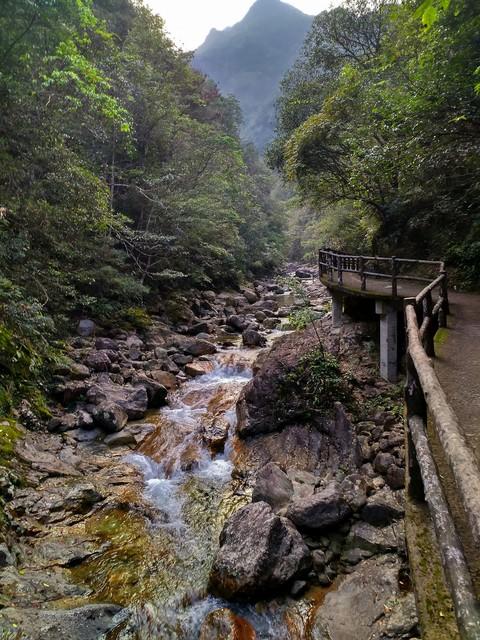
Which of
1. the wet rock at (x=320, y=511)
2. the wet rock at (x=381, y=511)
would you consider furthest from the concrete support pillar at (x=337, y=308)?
the wet rock at (x=320, y=511)

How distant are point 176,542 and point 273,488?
1.65 m

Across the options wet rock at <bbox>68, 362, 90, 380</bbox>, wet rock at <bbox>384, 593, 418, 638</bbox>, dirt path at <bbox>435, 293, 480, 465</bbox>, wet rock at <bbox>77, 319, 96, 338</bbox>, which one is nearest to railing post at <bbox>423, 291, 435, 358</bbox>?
dirt path at <bbox>435, 293, 480, 465</bbox>

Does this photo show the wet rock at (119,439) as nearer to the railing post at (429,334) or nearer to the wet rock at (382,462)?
the wet rock at (382,462)

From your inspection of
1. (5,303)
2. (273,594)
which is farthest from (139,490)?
(5,303)

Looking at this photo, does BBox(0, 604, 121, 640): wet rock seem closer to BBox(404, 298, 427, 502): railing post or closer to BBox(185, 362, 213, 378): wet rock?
BBox(404, 298, 427, 502): railing post

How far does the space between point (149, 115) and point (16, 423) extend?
15.9 metres

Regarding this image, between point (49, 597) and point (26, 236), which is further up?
point (26, 236)

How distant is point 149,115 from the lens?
18.3m

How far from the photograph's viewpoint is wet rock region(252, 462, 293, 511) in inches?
237

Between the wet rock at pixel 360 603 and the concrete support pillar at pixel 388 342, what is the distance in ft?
12.6

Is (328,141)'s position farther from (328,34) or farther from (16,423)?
(16,423)

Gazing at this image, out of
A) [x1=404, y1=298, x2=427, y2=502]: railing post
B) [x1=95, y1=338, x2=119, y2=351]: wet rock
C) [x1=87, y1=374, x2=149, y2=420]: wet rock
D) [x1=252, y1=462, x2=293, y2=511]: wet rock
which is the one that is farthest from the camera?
[x1=95, y1=338, x2=119, y2=351]: wet rock

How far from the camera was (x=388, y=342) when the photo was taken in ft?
26.3

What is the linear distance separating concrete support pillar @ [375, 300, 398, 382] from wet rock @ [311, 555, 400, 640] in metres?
3.86
